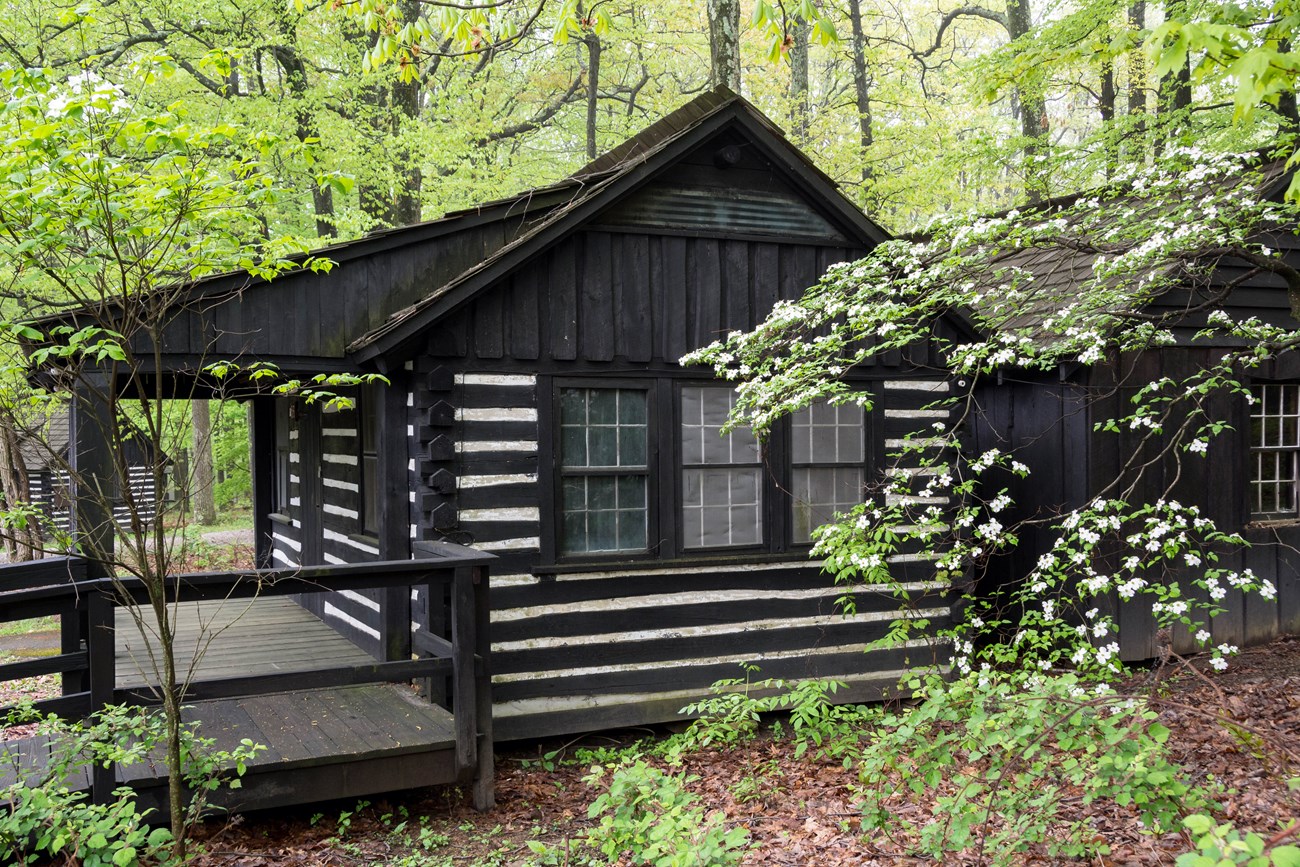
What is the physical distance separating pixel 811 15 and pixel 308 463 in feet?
26.6

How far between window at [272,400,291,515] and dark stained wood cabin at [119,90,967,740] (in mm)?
3720

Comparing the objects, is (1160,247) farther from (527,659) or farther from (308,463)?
(308,463)

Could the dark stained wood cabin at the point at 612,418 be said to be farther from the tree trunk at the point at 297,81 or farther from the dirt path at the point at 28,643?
the tree trunk at the point at 297,81

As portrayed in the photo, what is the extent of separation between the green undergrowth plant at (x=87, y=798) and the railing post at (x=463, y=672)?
1.37 m

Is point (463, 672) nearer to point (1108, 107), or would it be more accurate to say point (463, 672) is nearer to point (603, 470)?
point (603, 470)

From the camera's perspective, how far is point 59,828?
4.40m

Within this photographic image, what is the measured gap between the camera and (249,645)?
30.4 feet

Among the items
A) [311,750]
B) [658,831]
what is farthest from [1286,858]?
[311,750]

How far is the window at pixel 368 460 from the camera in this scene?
8.92 meters

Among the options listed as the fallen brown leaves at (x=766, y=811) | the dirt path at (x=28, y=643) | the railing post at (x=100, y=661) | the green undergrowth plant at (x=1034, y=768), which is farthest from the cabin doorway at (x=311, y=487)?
the green undergrowth plant at (x=1034, y=768)

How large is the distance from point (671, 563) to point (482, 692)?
2.22 m

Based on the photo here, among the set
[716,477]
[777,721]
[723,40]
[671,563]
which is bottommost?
[777,721]

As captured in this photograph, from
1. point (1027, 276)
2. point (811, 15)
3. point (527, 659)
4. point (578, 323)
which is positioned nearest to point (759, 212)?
point (578, 323)

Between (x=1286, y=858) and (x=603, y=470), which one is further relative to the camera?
(x=603, y=470)
